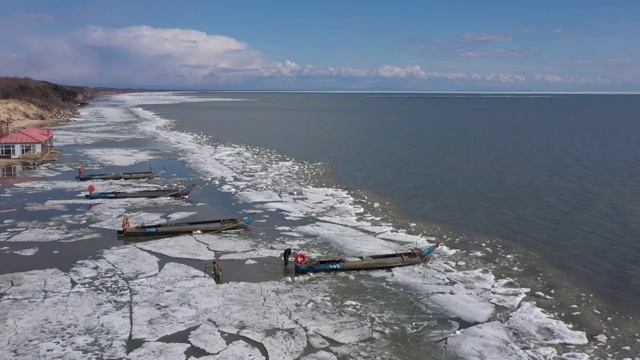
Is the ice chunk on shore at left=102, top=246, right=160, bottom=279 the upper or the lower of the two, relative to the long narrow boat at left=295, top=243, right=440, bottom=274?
lower

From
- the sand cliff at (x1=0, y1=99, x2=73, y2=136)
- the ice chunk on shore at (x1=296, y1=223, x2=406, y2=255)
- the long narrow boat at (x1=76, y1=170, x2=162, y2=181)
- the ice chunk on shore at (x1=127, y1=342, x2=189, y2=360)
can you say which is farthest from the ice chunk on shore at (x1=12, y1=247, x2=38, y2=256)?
the sand cliff at (x1=0, y1=99, x2=73, y2=136)

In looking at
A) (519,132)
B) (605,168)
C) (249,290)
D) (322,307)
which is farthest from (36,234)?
(519,132)

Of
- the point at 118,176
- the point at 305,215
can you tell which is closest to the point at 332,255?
the point at 305,215

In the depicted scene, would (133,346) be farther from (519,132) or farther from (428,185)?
(519,132)

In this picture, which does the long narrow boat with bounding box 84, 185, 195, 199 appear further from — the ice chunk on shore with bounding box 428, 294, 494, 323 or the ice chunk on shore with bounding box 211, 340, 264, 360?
the ice chunk on shore with bounding box 428, 294, 494, 323

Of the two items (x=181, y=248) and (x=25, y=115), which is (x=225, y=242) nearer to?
(x=181, y=248)
